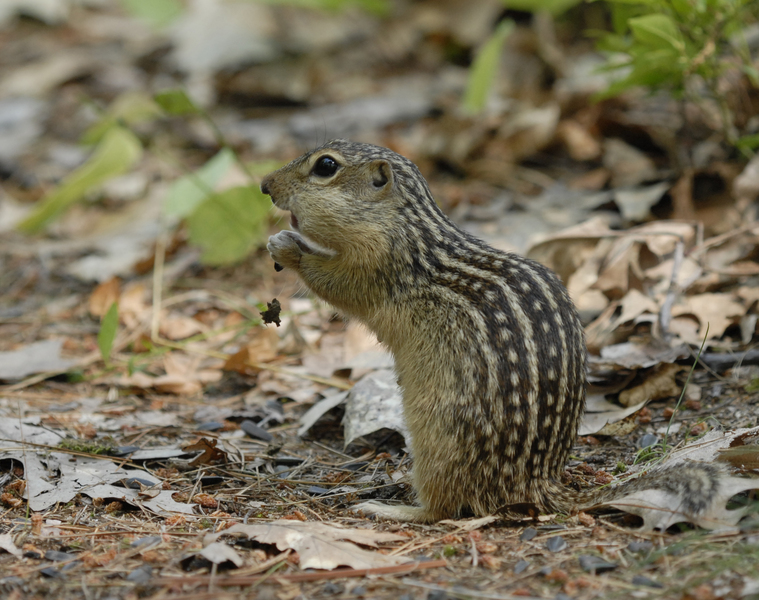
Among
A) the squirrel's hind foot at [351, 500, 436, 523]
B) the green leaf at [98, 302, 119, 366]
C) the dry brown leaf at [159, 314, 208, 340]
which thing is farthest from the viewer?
the dry brown leaf at [159, 314, 208, 340]

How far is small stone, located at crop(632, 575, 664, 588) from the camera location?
2.60 meters

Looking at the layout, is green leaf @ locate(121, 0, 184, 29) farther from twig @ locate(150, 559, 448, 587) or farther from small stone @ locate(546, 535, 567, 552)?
small stone @ locate(546, 535, 567, 552)

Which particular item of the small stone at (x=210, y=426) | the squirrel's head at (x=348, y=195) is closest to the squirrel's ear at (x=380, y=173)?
the squirrel's head at (x=348, y=195)

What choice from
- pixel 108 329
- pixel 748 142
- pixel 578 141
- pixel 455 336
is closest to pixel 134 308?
pixel 108 329

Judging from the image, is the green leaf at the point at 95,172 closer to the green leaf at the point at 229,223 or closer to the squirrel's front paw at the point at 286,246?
the green leaf at the point at 229,223

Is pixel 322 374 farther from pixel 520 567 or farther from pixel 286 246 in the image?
pixel 520 567

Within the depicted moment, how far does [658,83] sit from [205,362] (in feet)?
12.1

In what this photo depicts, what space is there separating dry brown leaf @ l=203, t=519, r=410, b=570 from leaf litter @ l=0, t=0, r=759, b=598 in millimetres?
11

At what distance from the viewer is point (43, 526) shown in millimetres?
3289

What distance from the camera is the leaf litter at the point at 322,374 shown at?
9.66ft

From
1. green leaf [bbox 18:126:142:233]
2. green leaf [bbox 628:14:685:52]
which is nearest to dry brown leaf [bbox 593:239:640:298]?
green leaf [bbox 628:14:685:52]

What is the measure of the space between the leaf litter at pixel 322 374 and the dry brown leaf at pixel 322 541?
11 mm

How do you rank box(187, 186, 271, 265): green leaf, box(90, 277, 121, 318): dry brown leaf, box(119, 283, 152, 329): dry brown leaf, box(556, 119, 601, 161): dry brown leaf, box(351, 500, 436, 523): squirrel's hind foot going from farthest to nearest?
box(556, 119, 601, 161): dry brown leaf, box(187, 186, 271, 265): green leaf, box(90, 277, 121, 318): dry brown leaf, box(119, 283, 152, 329): dry brown leaf, box(351, 500, 436, 523): squirrel's hind foot

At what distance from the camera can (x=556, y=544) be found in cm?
306
